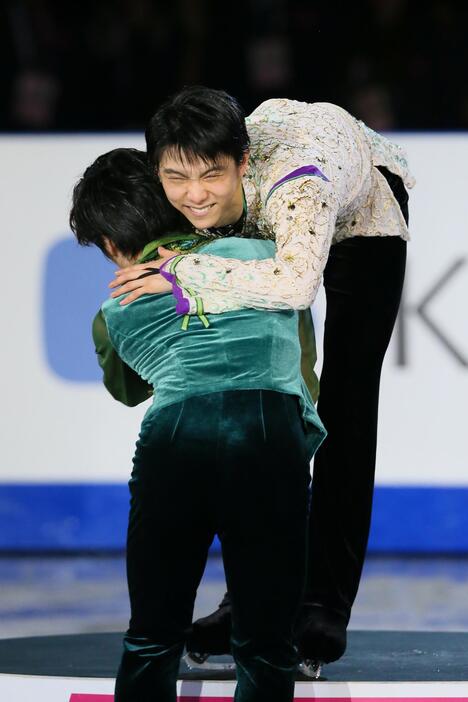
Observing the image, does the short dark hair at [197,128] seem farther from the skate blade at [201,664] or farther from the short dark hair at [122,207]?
the skate blade at [201,664]

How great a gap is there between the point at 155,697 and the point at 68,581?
2.13 m

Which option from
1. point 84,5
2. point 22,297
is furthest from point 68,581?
point 84,5

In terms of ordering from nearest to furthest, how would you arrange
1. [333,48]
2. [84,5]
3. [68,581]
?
1. [68,581]
2. [333,48]
3. [84,5]

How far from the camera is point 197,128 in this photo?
2020 millimetres

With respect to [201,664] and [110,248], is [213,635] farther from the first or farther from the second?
[110,248]

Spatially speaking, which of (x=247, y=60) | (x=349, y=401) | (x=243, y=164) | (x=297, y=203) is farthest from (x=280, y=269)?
(x=247, y=60)

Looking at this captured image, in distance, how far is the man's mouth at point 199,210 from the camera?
2.07 meters

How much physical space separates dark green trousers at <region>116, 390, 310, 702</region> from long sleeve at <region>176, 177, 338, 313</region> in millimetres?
147

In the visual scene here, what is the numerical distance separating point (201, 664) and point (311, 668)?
9.4 inches

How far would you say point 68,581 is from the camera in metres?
4.12

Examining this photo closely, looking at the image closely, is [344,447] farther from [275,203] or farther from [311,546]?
[275,203]

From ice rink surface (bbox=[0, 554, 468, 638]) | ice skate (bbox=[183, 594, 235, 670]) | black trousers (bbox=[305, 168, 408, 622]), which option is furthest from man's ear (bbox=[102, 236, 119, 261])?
ice rink surface (bbox=[0, 554, 468, 638])

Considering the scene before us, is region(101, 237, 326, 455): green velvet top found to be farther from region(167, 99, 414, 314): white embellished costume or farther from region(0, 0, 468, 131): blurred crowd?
Result: region(0, 0, 468, 131): blurred crowd

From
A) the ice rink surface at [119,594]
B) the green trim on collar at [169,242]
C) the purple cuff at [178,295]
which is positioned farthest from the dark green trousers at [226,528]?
the ice rink surface at [119,594]
